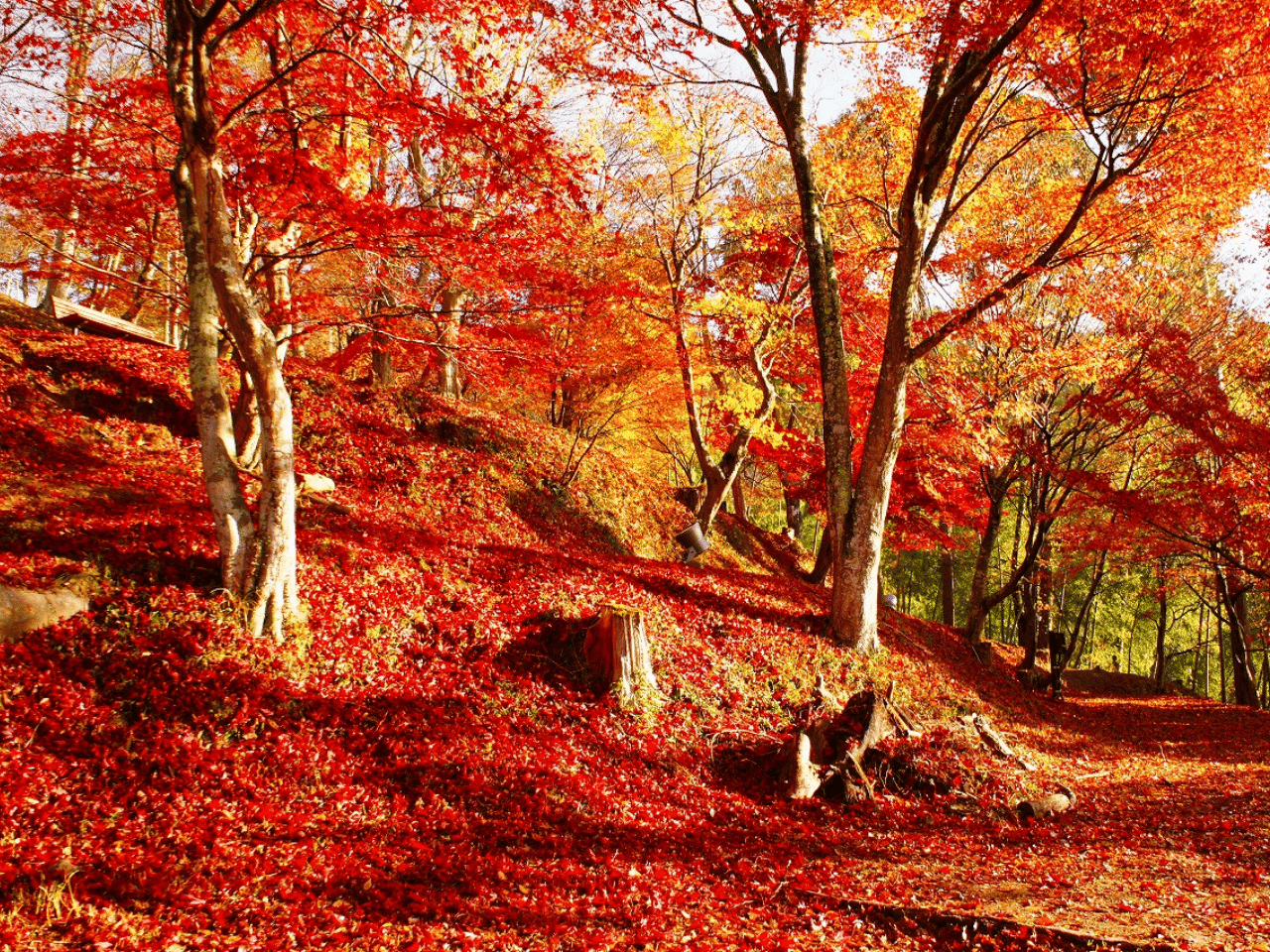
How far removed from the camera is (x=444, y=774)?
5789mm

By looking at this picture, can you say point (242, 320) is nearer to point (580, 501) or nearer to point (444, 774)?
point (444, 774)

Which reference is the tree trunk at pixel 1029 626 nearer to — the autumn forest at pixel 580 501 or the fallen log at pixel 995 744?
the autumn forest at pixel 580 501

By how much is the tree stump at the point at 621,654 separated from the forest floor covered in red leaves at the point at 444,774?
0.80 ft

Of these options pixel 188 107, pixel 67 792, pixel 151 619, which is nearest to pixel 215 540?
pixel 151 619

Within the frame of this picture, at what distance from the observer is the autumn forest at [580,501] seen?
471cm

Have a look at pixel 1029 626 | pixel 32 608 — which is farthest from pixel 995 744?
pixel 1029 626

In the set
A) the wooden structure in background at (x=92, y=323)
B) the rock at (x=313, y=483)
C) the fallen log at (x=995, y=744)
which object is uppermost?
the wooden structure in background at (x=92, y=323)

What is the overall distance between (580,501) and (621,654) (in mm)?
7279

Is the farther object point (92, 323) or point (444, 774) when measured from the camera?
point (92, 323)

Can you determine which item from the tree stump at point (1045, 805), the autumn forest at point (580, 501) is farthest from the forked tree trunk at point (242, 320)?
the tree stump at point (1045, 805)

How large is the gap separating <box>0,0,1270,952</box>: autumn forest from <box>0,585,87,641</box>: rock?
2 centimetres

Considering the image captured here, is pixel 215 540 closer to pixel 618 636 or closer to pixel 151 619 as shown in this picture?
pixel 151 619

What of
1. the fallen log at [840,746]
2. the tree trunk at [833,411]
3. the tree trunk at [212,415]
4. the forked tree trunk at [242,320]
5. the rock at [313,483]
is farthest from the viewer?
the tree trunk at [833,411]

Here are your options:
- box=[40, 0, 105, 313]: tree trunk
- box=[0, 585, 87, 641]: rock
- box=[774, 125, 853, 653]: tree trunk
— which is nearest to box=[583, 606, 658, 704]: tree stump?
box=[774, 125, 853, 653]: tree trunk
